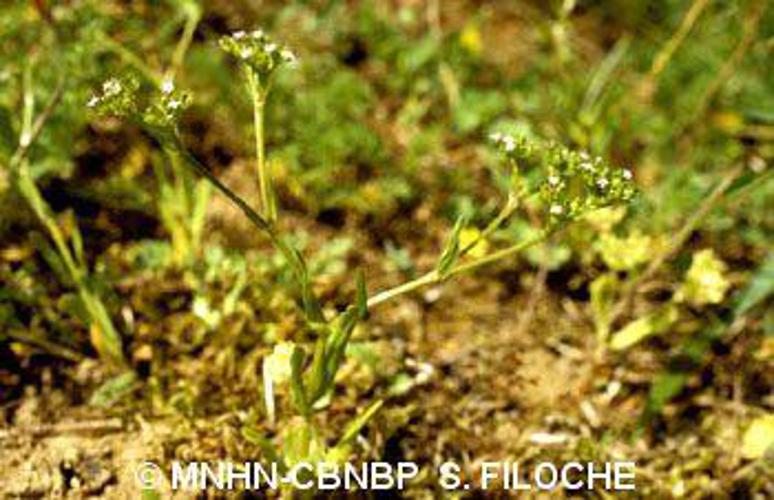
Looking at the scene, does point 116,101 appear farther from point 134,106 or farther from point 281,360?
point 281,360

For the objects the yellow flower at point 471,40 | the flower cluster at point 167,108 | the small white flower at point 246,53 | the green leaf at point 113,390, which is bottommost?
the green leaf at point 113,390

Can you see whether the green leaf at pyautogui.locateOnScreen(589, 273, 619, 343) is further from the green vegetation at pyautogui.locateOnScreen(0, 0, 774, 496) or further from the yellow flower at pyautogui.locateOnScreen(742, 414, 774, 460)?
the yellow flower at pyautogui.locateOnScreen(742, 414, 774, 460)

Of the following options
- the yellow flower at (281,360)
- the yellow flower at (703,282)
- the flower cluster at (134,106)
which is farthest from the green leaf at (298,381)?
the yellow flower at (703,282)

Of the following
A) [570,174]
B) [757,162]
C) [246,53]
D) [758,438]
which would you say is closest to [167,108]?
[246,53]

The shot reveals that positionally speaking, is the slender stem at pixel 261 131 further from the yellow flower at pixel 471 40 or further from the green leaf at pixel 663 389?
the yellow flower at pixel 471 40

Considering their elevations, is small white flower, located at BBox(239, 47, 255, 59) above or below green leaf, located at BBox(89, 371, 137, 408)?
above

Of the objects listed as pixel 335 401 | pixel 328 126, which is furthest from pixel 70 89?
pixel 335 401

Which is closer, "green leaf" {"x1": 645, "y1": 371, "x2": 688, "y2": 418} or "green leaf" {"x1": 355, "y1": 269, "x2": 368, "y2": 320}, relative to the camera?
"green leaf" {"x1": 355, "y1": 269, "x2": 368, "y2": 320}

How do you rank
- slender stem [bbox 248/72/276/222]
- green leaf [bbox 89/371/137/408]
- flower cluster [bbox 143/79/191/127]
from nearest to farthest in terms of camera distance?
flower cluster [bbox 143/79/191/127] < slender stem [bbox 248/72/276/222] < green leaf [bbox 89/371/137/408]

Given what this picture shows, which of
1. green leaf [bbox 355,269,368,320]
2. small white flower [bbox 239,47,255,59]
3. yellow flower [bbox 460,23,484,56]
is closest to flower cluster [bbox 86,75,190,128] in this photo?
small white flower [bbox 239,47,255,59]
